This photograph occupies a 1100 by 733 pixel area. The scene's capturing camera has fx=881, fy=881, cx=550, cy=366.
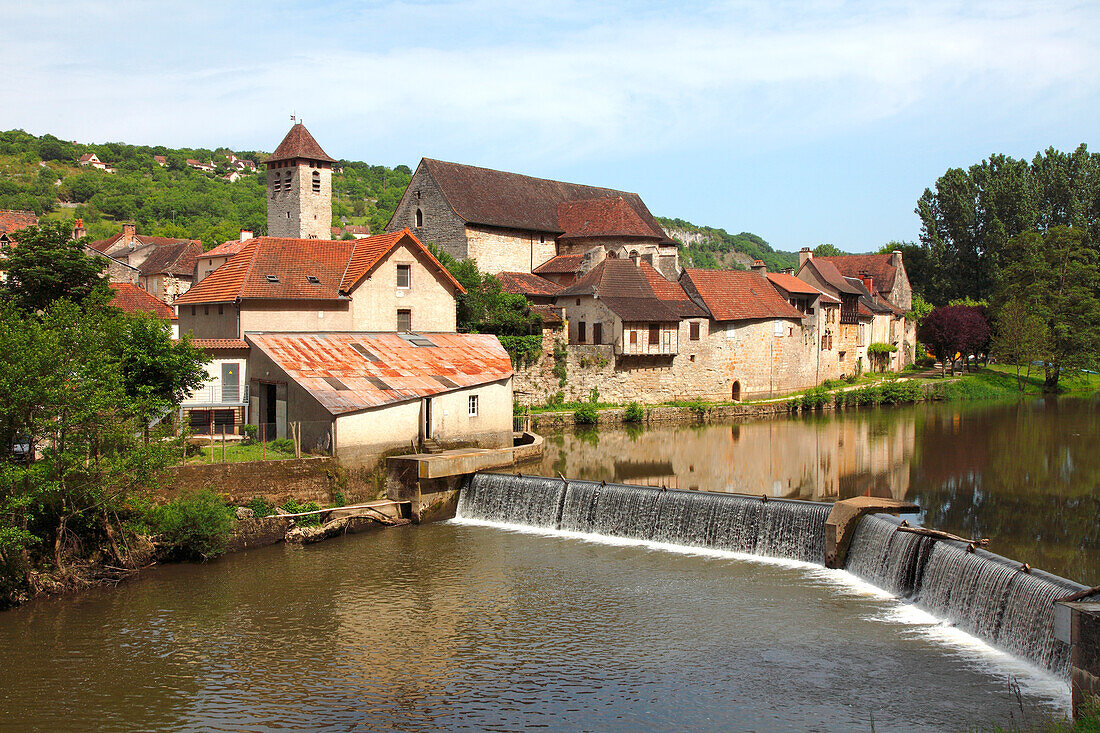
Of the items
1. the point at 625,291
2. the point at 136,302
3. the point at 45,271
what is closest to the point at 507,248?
the point at 625,291

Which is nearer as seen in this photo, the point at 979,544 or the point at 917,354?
the point at 979,544

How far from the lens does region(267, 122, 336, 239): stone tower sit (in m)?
52.2

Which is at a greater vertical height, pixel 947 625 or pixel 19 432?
pixel 19 432

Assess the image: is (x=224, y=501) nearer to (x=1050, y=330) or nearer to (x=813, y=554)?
(x=813, y=554)

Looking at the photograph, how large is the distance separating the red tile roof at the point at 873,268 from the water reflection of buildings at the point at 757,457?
25306mm

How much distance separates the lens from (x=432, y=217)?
4816 cm

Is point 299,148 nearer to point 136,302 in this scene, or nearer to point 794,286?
point 136,302

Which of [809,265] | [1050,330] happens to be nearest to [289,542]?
[809,265]

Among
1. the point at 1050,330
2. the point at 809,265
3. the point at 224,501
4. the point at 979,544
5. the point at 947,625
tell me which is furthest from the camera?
the point at 809,265

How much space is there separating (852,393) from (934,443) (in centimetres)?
1415

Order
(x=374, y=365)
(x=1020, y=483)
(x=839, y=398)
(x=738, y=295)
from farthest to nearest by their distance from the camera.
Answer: (x=738, y=295) → (x=839, y=398) → (x=374, y=365) → (x=1020, y=483)

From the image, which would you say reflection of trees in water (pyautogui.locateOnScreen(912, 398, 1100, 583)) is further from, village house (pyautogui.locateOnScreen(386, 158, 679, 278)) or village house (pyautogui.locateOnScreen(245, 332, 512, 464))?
village house (pyautogui.locateOnScreen(386, 158, 679, 278))

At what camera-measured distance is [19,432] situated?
53.2ft

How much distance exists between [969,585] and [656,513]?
300 inches
